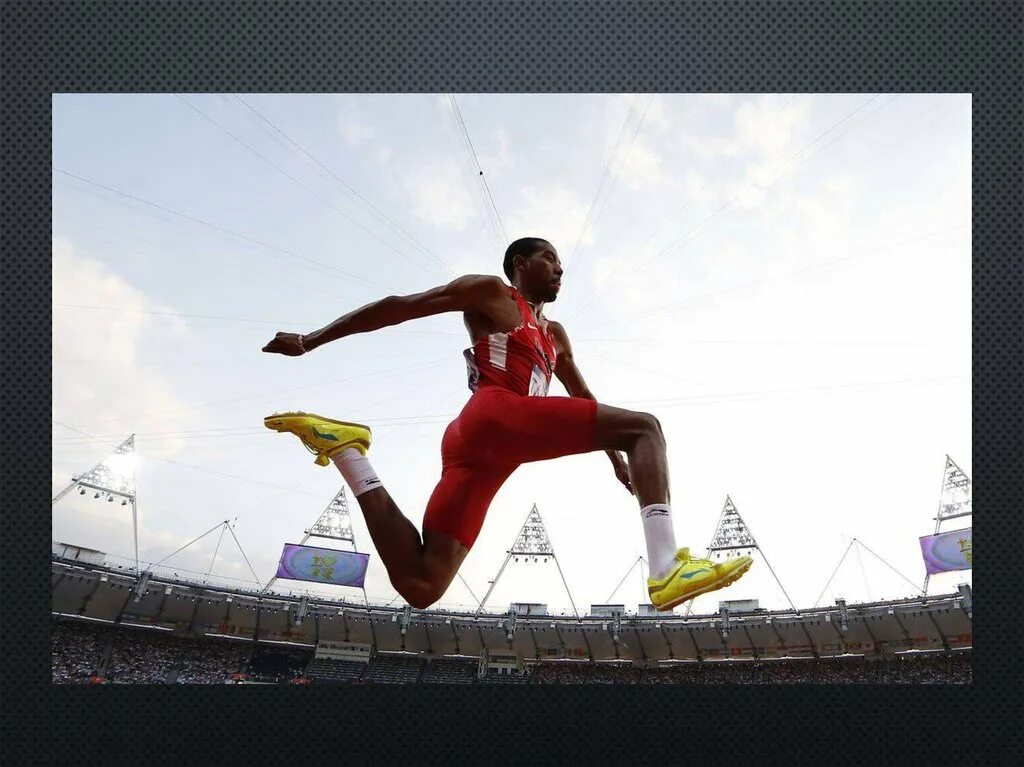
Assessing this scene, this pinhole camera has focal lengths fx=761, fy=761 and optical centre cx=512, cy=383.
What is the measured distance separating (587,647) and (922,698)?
54.6 ft

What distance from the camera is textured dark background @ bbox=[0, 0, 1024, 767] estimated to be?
10.3 ft

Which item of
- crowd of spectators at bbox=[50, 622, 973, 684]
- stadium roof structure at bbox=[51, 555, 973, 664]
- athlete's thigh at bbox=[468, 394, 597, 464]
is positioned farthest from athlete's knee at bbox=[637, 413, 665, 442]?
stadium roof structure at bbox=[51, 555, 973, 664]

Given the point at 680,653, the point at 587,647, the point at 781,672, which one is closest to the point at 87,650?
the point at 587,647

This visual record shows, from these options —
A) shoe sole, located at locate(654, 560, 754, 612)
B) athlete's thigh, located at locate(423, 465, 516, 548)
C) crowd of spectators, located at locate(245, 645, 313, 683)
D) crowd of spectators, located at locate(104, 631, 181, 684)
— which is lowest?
crowd of spectators, located at locate(245, 645, 313, 683)

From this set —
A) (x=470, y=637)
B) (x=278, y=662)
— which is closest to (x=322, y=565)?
(x=278, y=662)

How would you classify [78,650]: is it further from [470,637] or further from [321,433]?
[321,433]

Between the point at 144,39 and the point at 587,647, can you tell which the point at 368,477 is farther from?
the point at 587,647

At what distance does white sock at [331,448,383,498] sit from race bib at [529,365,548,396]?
65 cm

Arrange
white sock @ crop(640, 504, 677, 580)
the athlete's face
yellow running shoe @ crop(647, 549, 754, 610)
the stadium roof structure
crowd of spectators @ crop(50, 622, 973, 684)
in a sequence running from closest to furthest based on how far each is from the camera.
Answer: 1. yellow running shoe @ crop(647, 549, 754, 610)
2. white sock @ crop(640, 504, 677, 580)
3. the athlete's face
4. crowd of spectators @ crop(50, 622, 973, 684)
5. the stadium roof structure

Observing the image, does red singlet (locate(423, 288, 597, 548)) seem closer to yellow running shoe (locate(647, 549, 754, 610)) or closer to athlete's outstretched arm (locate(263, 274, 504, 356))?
athlete's outstretched arm (locate(263, 274, 504, 356))

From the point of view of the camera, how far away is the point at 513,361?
278 cm

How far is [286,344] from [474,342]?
69 cm

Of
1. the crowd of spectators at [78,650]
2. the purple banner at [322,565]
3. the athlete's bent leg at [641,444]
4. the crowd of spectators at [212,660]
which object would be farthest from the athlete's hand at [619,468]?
the purple banner at [322,565]

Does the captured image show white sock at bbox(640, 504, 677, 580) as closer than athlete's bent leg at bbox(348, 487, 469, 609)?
Yes
